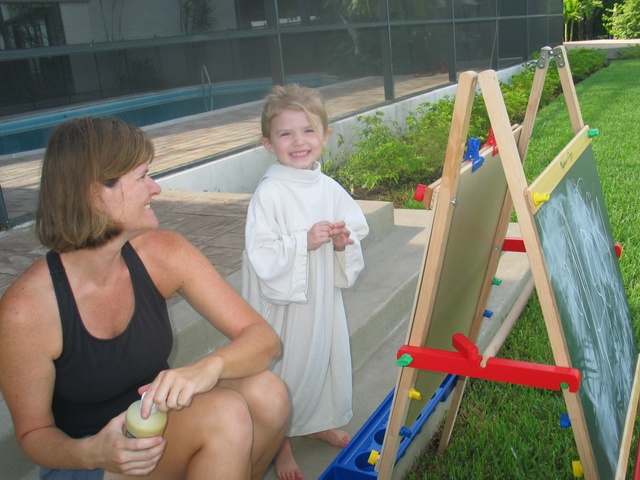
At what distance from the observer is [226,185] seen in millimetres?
6410

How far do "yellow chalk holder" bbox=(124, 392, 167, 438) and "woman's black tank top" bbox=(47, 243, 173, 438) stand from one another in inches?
12.7

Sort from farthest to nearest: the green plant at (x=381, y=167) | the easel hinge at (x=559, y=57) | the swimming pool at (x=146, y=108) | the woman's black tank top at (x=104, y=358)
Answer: the green plant at (x=381, y=167), the swimming pool at (x=146, y=108), the easel hinge at (x=559, y=57), the woman's black tank top at (x=104, y=358)

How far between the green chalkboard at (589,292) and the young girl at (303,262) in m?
0.79

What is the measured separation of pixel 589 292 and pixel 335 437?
46.6 inches

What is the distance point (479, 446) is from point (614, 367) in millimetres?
675

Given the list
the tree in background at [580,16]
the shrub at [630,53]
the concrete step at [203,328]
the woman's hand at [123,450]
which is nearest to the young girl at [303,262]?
the concrete step at [203,328]

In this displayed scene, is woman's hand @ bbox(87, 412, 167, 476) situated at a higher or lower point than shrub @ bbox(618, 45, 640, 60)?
higher

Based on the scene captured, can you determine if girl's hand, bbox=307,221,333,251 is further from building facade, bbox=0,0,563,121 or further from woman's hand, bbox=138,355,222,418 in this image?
building facade, bbox=0,0,563,121

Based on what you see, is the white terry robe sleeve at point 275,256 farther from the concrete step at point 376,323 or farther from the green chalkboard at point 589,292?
the green chalkboard at point 589,292

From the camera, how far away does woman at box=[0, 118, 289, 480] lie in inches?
66.3

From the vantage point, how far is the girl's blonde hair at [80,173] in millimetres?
1744

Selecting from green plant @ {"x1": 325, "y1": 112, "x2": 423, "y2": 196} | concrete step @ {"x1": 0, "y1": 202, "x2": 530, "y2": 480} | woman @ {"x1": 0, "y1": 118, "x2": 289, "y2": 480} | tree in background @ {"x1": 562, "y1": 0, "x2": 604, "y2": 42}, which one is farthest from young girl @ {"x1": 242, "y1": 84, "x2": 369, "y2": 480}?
tree in background @ {"x1": 562, "y1": 0, "x2": 604, "y2": 42}

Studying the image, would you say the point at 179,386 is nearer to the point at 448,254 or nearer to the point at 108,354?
the point at 108,354

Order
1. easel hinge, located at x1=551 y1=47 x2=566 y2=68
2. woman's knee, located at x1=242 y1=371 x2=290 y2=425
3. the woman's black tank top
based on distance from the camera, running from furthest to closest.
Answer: easel hinge, located at x1=551 y1=47 x2=566 y2=68, woman's knee, located at x1=242 y1=371 x2=290 y2=425, the woman's black tank top
